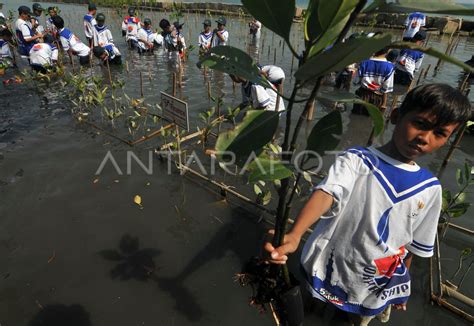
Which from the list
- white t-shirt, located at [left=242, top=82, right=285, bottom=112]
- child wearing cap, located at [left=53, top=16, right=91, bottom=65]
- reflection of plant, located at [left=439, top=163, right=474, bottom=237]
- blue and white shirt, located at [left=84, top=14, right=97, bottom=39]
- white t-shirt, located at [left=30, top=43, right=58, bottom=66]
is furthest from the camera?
blue and white shirt, located at [left=84, top=14, right=97, bottom=39]

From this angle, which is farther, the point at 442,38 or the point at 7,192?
the point at 442,38

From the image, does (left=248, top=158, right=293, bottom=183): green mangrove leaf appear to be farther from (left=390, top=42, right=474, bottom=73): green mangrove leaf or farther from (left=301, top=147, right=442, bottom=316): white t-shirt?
(left=301, top=147, right=442, bottom=316): white t-shirt

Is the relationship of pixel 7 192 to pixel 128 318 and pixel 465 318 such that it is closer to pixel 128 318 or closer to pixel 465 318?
pixel 128 318

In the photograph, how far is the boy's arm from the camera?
1.06m

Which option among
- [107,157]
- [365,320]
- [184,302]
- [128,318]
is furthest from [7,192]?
[365,320]

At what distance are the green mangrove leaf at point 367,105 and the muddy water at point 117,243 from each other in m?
2.19

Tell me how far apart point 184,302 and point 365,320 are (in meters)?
1.51

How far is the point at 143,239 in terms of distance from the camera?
318cm

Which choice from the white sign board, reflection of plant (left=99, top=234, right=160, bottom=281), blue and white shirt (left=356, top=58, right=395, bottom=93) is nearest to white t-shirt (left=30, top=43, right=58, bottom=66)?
the white sign board

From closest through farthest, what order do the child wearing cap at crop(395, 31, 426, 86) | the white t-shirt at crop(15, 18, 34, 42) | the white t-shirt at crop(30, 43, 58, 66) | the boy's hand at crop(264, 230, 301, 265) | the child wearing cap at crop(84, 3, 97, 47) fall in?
1. the boy's hand at crop(264, 230, 301, 265)
2. the child wearing cap at crop(395, 31, 426, 86)
3. the white t-shirt at crop(30, 43, 58, 66)
4. the white t-shirt at crop(15, 18, 34, 42)
5. the child wearing cap at crop(84, 3, 97, 47)

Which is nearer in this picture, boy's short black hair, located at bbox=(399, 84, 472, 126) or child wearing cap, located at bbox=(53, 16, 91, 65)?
boy's short black hair, located at bbox=(399, 84, 472, 126)

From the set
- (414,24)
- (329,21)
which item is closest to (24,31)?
(329,21)

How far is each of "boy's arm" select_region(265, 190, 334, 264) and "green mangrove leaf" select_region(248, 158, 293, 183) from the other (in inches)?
15.6

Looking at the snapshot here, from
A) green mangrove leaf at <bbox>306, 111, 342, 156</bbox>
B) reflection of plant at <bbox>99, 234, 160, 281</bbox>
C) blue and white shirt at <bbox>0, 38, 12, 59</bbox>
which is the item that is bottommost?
reflection of plant at <bbox>99, 234, 160, 281</bbox>
